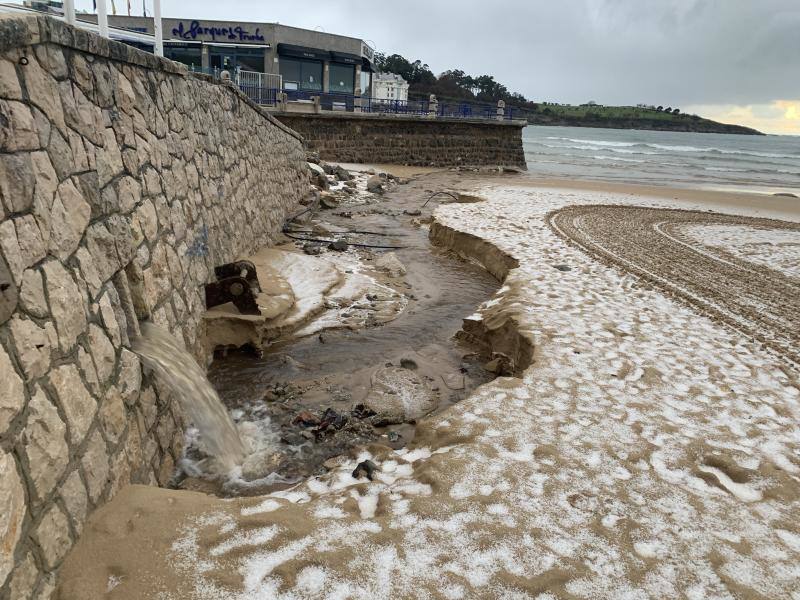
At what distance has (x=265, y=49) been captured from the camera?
3622cm

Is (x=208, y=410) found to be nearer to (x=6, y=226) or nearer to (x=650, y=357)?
(x=6, y=226)

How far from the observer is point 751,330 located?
20.9 feet

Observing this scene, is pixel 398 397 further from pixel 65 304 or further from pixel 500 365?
pixel 65 304

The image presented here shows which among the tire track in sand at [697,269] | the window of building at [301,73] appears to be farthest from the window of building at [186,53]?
the tire track in sand at [697,269]

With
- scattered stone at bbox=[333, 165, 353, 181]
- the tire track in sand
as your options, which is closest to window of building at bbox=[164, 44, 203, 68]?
scattered stone at bbox=[333, 165, 353, 181]

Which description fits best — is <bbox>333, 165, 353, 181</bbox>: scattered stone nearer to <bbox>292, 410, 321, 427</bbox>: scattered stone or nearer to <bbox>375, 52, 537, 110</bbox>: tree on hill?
<bbox>292, 410, 321, 427</bbox>: scattered stone

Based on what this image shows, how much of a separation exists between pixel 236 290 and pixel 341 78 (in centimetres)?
3957

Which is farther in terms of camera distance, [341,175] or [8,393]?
[341,175]

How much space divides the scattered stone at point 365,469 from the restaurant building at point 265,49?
110 ft

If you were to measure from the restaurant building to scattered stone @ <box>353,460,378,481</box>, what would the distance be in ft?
110

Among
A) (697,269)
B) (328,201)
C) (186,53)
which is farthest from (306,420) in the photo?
(186,53)

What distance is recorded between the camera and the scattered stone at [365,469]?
370 cm

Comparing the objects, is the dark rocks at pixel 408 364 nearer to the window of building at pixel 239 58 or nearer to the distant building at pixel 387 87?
the window of building at pixel 239 58

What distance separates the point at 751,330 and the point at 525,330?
2822 mm
